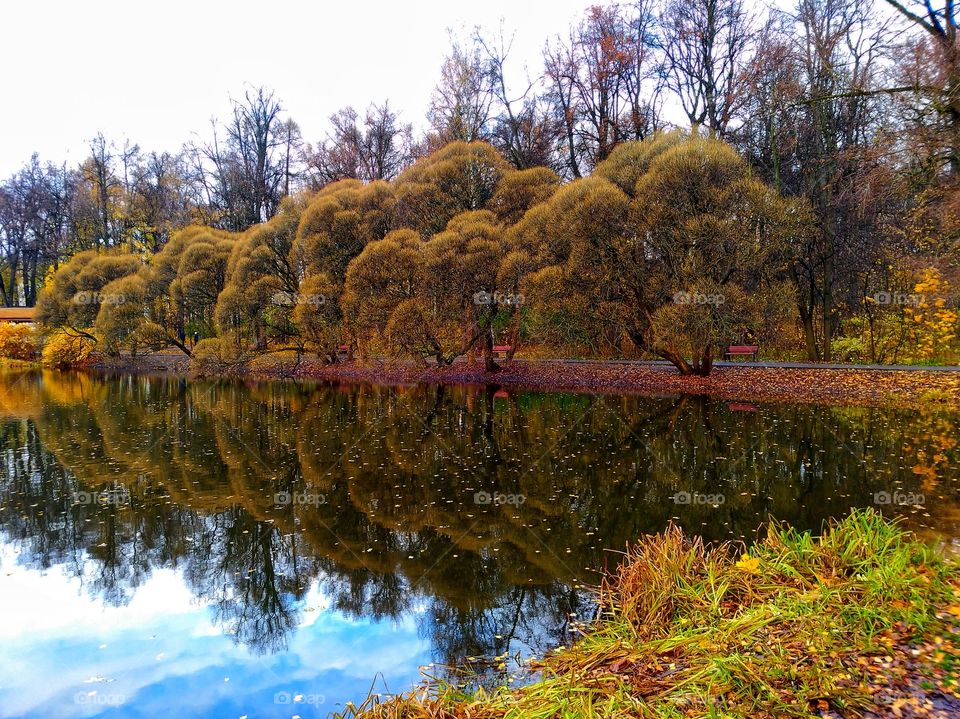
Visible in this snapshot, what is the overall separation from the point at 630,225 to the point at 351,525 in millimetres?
17392

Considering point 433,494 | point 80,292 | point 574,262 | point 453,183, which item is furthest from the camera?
point 80,292

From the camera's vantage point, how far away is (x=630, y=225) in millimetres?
23422

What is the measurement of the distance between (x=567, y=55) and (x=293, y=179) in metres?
23.6

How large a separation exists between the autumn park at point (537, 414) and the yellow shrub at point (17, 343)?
18cm

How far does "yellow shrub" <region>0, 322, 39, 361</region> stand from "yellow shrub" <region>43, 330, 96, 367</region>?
8.64 ft

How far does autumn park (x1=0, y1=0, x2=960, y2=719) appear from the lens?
18.4 feet

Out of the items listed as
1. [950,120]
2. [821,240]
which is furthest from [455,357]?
[950,120]

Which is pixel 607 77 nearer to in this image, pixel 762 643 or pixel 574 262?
pixel 574 262

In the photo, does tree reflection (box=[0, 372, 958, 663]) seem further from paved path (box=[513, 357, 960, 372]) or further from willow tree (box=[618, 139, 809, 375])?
paved path (box=[513, 357, 960, 372])

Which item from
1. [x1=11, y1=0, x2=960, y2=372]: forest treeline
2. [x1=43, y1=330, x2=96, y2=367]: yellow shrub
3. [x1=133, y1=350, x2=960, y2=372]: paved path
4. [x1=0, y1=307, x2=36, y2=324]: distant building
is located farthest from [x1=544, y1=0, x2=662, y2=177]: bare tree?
[x1=0, y1=307, x2=36, y2=324]: distant building

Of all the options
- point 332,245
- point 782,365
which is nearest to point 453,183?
point 332,245

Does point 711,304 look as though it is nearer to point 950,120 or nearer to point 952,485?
point 950,120

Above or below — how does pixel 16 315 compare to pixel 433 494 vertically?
above

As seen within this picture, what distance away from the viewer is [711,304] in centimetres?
2206
